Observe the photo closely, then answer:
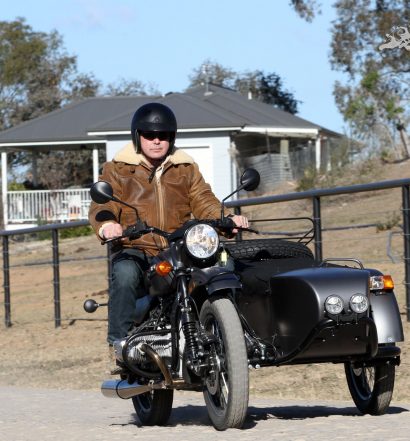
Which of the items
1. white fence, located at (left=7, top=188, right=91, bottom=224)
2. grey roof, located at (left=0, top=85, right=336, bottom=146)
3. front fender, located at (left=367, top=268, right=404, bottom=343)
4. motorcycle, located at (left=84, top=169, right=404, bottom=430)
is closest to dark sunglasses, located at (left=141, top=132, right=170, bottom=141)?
motorcycle, located at (left=84, top=169, right=404, bottom=430)

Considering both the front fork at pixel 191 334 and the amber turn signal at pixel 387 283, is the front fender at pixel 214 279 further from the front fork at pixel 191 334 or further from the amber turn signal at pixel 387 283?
the amber turn signal at pixel 387 283

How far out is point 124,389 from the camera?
8.17 meters

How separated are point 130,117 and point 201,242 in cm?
3413

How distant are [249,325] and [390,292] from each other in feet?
2.80

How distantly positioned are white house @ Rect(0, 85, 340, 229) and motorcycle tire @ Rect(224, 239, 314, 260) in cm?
3124

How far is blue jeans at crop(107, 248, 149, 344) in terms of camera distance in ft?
26.3

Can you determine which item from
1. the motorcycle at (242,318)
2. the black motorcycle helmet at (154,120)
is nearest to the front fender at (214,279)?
the motorcycle at (242,318)

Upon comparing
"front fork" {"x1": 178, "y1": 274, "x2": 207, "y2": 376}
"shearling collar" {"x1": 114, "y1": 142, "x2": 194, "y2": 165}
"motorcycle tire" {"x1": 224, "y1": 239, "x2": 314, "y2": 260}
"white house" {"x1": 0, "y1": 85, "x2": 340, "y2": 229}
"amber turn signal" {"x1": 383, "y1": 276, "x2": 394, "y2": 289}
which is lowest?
"front fork" {"x1": 178, "y1": 274, "x2": 207, "y2": 376}

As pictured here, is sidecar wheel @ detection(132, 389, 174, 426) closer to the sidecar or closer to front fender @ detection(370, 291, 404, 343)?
the sidecar

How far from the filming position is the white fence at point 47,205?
39.6 metres

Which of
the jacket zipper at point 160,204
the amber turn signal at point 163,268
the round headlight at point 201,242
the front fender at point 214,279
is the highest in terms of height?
the jacket zipper at point 160,204

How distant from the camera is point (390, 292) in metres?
7.63

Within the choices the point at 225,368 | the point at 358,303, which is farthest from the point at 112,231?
the point at 358,303

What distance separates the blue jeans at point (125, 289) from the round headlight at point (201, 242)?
64 centimetres
